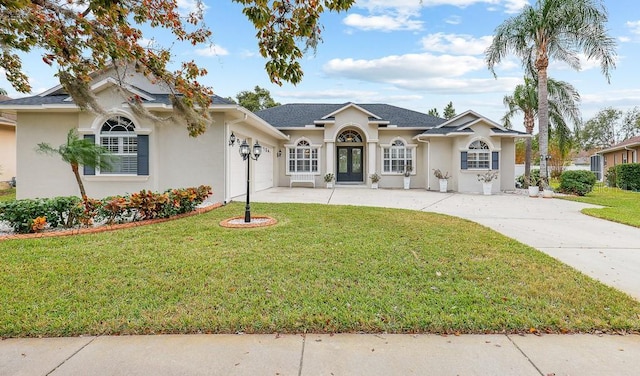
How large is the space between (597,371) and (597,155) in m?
37.5

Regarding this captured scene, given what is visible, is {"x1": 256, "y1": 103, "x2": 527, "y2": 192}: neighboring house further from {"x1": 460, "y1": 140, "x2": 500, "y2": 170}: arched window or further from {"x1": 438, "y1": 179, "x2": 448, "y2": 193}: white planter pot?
{"x1": 438, "y1": 179, "x2": 448, "y2": 193}: white planter pot

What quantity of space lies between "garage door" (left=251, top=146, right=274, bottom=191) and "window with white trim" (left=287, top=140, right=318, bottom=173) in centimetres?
141

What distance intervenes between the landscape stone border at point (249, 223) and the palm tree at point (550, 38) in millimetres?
13398

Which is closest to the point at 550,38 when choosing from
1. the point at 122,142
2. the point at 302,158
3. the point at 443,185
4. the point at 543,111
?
the point at 543,111

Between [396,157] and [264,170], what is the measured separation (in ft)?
25.1

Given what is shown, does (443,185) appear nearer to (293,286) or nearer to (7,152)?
A: (293,286)

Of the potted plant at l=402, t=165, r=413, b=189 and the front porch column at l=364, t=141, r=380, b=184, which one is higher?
the front porch column at l=364, t=141, r=380, b=184

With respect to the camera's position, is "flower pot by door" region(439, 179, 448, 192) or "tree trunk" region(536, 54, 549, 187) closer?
"tree trunk" region(536, 54, 549, 187)

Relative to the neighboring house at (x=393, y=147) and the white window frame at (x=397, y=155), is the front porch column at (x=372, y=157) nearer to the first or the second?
the neighboring house at (x=393, y=147)

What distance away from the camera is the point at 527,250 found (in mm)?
5738

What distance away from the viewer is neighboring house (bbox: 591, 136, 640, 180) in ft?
77.2

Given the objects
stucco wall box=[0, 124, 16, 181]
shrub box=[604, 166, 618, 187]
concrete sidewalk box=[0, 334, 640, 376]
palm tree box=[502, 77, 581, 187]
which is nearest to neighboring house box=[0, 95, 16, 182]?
stucco wall box=[0, 124, 16, 181]

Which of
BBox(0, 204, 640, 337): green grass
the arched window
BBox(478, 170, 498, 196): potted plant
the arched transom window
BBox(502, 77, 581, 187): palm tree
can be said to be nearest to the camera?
BBox(0, 204, 640, 337): green grass

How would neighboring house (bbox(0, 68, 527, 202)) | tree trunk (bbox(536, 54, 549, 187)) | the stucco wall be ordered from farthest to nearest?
the stucco wall → tree trunk (bbox(536, 54, 549, 187)) → neighboring house (bbox(0, 68, 527, 202))
